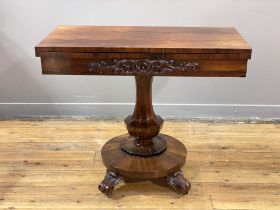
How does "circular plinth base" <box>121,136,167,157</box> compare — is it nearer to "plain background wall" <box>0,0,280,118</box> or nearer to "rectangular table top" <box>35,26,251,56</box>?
"rectangular table top" <box>35,26,251,56</box>

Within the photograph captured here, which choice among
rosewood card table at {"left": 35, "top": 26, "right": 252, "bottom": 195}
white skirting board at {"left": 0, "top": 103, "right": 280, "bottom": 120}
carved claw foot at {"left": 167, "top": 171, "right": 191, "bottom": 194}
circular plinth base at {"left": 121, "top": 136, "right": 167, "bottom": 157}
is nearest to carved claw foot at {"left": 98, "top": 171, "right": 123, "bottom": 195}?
rosewood card table at {"left": 35, "top": 26, "right": 252, "bottom": 195}

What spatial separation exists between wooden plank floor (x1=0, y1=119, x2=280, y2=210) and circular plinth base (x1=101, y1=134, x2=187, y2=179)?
0.13m

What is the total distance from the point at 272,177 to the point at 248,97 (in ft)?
2.58

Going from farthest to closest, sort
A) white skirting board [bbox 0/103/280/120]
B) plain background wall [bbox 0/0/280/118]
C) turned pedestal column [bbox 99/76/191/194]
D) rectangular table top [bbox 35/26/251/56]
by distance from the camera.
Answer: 1. white skirting board [bbox 0/103/280/120]
2. plain background wall [bbox 0/0/280/118]
3. turned pedestal column [bbox 99/76/191/194]
4. rectangular table top [bbox 35/26/251/56]

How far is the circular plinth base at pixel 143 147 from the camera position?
1985mm

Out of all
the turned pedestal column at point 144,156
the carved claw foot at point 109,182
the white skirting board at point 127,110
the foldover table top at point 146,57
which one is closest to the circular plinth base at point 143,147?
the turned pedestal column at point 144,156

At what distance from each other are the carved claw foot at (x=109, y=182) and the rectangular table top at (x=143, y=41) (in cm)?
70

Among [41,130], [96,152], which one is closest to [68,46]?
[96,152]

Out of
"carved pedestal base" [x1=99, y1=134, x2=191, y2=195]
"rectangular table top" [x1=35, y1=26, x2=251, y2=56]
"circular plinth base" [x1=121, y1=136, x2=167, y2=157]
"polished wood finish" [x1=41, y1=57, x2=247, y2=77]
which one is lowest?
"carved pedestal base" [x1=99, y1=134, x2=191, y2=195]

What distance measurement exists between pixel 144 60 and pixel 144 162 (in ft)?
1.99

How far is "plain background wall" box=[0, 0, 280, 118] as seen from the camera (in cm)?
250

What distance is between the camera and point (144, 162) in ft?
6.38

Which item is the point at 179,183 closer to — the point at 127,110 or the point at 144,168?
the point at 144,168

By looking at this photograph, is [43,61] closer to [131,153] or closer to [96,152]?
[131,153]
